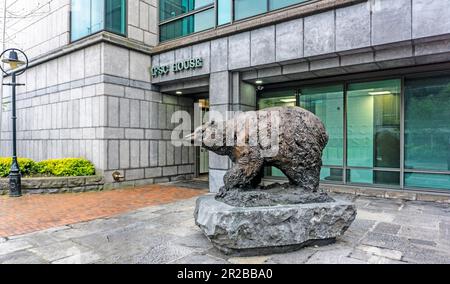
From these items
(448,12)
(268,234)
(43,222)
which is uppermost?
(448,12)

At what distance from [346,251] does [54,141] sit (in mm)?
10721

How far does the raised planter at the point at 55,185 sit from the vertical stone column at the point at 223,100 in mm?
3727

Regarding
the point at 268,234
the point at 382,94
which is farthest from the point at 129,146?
the point at 382,94

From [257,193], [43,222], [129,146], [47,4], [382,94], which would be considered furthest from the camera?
[47,4]

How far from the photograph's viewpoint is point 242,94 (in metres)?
8.91

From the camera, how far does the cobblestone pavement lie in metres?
3.76

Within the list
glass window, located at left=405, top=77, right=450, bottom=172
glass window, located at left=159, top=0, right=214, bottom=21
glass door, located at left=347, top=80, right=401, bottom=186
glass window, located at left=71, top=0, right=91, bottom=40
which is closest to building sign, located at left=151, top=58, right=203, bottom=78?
glass window, located at left=159, top=0, right=214, bottom=21

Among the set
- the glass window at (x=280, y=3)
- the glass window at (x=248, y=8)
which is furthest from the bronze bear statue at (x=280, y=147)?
the glass window at (x=248, y=8)

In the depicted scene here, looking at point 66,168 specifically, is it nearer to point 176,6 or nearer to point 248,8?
point 176,6

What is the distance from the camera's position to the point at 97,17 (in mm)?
9703

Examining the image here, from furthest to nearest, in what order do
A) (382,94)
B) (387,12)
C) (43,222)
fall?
(382,94)
(387,12)
(43,222)

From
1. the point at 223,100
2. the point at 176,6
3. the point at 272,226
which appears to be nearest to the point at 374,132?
the point at 223,100

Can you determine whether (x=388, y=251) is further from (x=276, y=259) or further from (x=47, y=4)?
(x=47, y=4)

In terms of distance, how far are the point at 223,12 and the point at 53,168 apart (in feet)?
23.6
